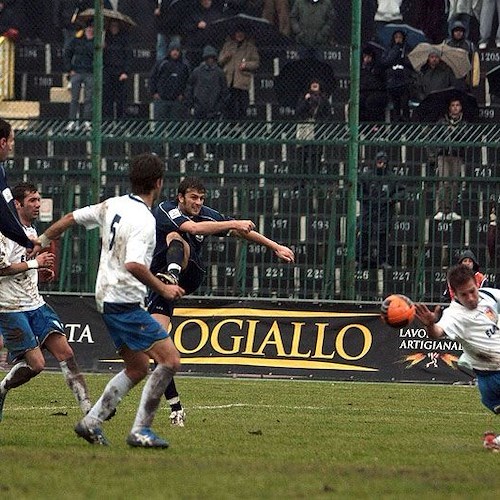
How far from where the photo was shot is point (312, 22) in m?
24.4

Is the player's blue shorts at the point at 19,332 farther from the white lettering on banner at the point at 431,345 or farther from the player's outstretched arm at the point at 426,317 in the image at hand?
the white lettering on banner at the point at 431,345

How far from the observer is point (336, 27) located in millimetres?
23875

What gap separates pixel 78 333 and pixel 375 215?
440cm

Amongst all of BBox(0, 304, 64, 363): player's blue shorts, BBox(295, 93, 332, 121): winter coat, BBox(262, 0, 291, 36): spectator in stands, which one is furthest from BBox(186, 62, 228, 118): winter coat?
BBox(0, 304, 64, 363): player's blue shorts

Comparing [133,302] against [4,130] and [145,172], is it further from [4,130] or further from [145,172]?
[4,130]

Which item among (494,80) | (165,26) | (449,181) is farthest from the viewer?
(165,26)

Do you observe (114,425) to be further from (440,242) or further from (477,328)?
(440,242)

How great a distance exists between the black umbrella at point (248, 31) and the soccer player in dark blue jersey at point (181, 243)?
38.5ft

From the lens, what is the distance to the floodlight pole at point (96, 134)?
20.6 meters

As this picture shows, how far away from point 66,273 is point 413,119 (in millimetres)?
6170

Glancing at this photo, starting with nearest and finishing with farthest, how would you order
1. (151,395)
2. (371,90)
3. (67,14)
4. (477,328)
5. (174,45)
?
(151,395), (477,328), (371,90), (174,45), (67,14)

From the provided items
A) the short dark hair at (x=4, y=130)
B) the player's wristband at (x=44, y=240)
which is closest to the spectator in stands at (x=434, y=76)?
the player's wristband at (x=44, y=240)

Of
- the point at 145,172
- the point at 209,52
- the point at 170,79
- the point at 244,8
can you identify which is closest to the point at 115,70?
the point at 170,79

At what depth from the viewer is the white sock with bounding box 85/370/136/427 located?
1030cm
